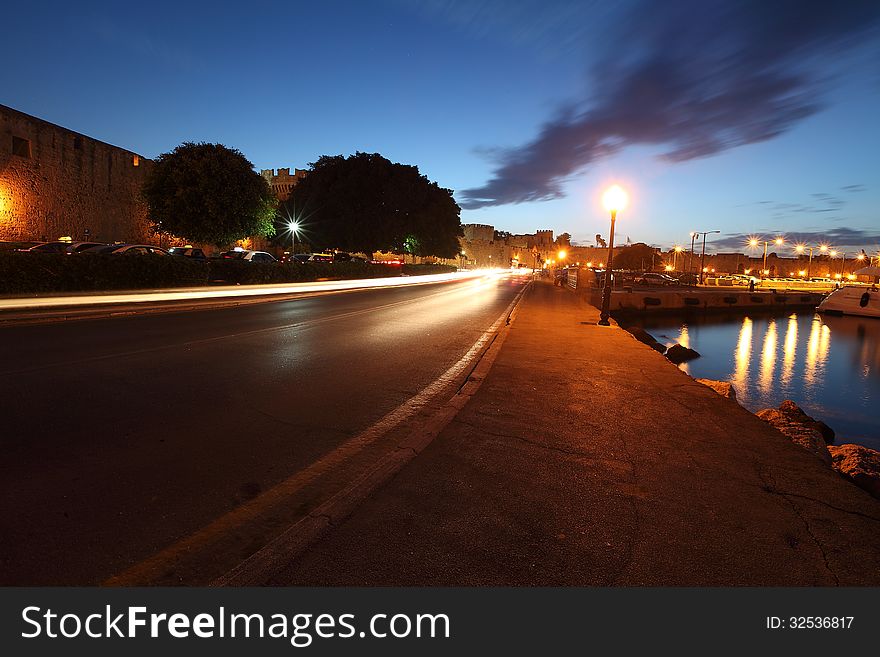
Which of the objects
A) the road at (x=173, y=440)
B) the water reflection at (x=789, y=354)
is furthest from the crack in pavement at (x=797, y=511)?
the water reflection at (x=789, y=354)

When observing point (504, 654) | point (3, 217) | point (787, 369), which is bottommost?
point (787, 369)

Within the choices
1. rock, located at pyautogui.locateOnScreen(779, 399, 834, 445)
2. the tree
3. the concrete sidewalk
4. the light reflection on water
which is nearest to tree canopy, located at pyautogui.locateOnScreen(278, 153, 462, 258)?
the tree

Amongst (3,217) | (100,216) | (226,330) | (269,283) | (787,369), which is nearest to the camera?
(226,330)

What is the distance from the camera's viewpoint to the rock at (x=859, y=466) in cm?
449

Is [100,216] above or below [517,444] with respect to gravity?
above

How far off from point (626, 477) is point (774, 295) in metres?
64.9

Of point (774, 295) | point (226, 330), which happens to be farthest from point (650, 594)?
point (774, 295)

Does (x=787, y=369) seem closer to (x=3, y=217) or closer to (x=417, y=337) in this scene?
(x=417, y=337)

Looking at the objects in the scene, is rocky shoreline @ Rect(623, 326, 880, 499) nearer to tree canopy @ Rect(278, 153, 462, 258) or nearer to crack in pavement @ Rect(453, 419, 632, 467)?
crack in pavement @ Rect(453, 419, 632, 467)

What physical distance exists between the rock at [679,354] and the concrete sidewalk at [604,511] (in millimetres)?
17296

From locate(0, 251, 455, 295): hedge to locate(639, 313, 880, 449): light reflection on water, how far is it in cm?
2283

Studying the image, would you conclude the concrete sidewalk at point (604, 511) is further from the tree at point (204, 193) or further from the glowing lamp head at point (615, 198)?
the tree at point (204, 193)

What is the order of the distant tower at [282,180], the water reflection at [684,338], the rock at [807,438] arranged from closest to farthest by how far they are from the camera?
the rock at [807,438], the water reflection at [684,338], the distant tower at [282,180]

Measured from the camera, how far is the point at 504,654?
2.31m
